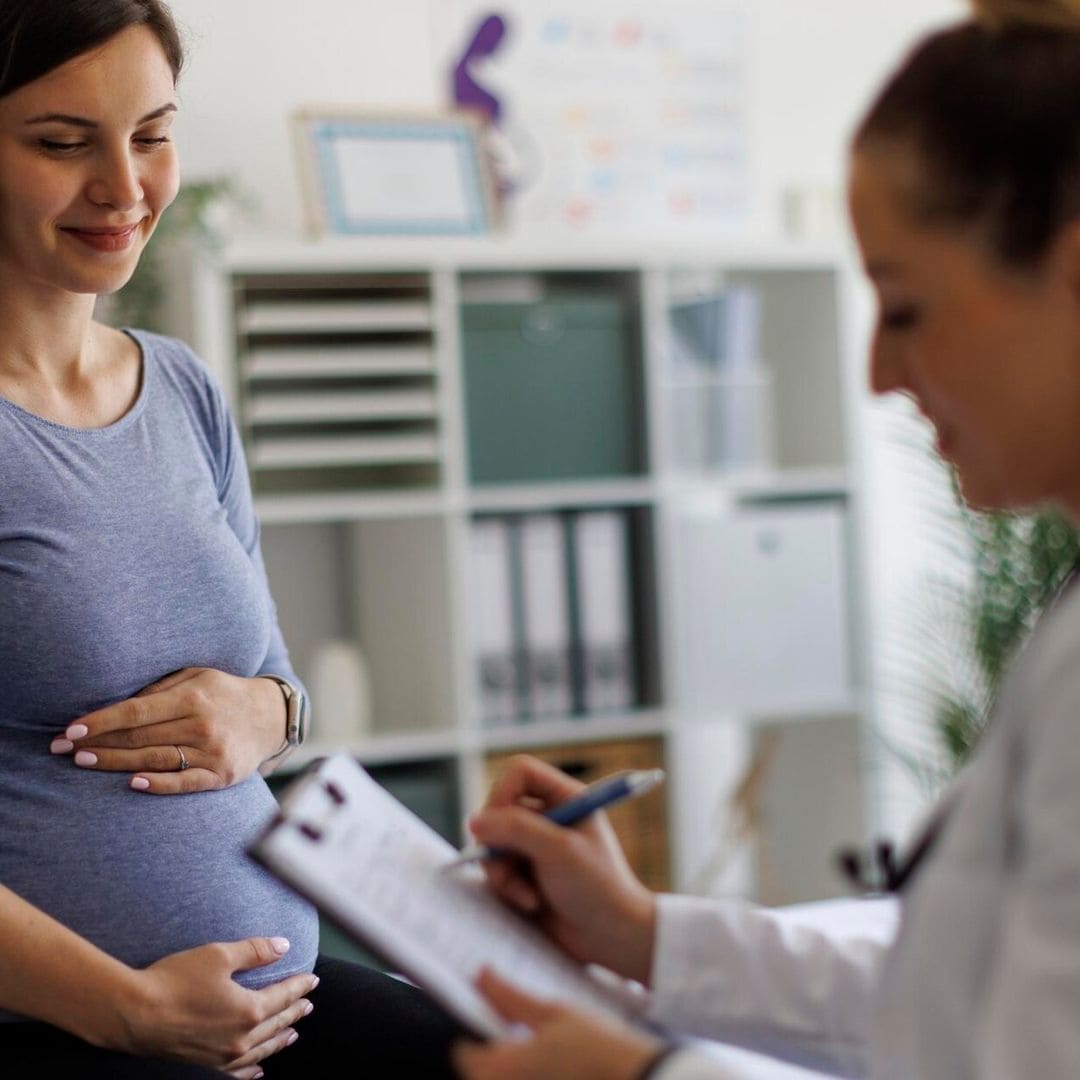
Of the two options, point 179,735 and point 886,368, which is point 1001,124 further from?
point 179,735

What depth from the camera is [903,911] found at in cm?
79

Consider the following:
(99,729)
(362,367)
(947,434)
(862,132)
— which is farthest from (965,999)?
(362,367)

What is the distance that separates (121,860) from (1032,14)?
0.85 metres

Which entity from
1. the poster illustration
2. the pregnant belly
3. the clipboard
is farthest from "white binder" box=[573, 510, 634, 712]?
the clipboard

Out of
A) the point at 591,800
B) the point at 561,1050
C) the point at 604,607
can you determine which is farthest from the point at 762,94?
the point at 561,1050

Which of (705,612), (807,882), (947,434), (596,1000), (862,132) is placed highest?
(862,132)

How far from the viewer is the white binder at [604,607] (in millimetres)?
2852

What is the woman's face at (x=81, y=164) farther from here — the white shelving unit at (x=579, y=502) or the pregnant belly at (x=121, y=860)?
the white shelving unit at (x=579, y=502)

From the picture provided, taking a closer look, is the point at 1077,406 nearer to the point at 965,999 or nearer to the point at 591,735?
the point at 965,999

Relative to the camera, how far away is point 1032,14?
0.77 m

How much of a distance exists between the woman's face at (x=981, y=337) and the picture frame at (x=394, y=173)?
203cm

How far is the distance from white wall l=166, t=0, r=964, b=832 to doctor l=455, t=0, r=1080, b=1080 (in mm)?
2183

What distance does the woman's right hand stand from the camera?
3.59 ft

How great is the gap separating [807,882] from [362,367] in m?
1.44
